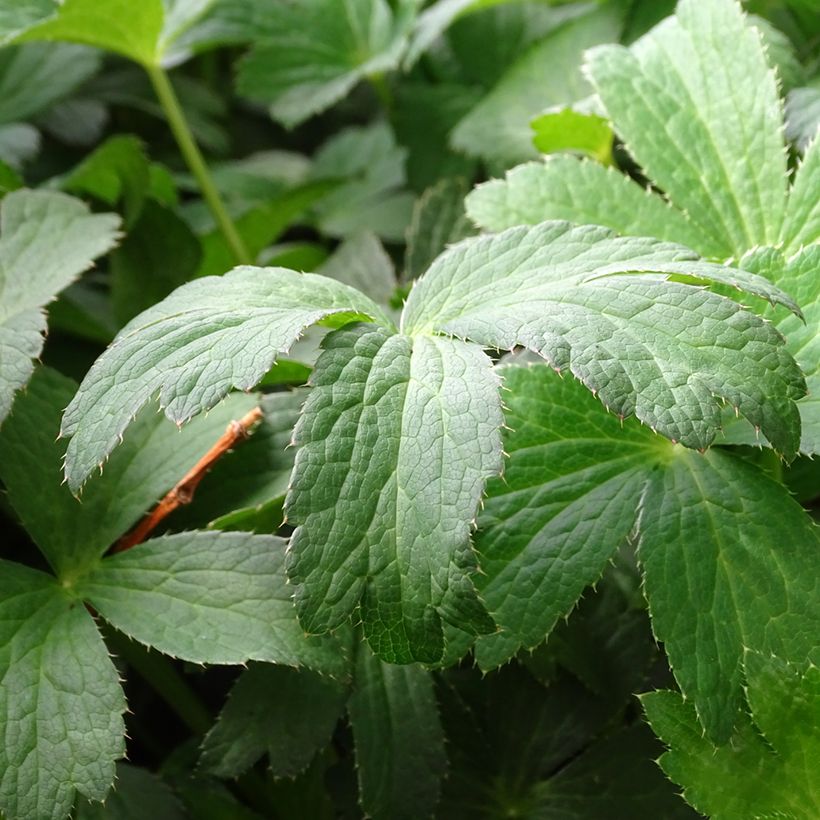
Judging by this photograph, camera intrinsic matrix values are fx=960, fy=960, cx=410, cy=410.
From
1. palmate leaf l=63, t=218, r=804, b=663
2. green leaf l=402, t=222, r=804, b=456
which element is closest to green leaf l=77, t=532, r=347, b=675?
palmate leaf l=63, t=218, r=804, b=663

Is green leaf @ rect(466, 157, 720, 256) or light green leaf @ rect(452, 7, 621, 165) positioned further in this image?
light green leaf @ rect(452, 7, 621, 165)

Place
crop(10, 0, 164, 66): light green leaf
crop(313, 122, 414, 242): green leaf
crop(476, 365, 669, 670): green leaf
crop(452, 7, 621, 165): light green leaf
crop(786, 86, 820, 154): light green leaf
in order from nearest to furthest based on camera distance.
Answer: crop(476, 365, 669, 670): green leaf, crop(786, 86, 820, 154): light green leaf, crop(10, 0, 164, 66): light green leaf, crop(452, 7, 621, 165): light green leaf, crop(313, 122, 414, 242): green leaf

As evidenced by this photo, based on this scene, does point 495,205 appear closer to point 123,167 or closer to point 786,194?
point 786,194

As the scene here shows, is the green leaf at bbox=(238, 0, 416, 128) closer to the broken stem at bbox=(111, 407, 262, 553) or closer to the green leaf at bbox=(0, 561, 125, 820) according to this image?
the broken stem at bbox=(111, 407, 262, 553)

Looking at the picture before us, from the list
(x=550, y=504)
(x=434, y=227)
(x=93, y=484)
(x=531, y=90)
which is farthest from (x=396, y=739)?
(x=531, y=90)

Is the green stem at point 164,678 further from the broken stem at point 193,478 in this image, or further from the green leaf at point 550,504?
the green leaf at point 550,504

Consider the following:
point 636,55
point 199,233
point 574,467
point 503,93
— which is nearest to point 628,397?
point 574,467
